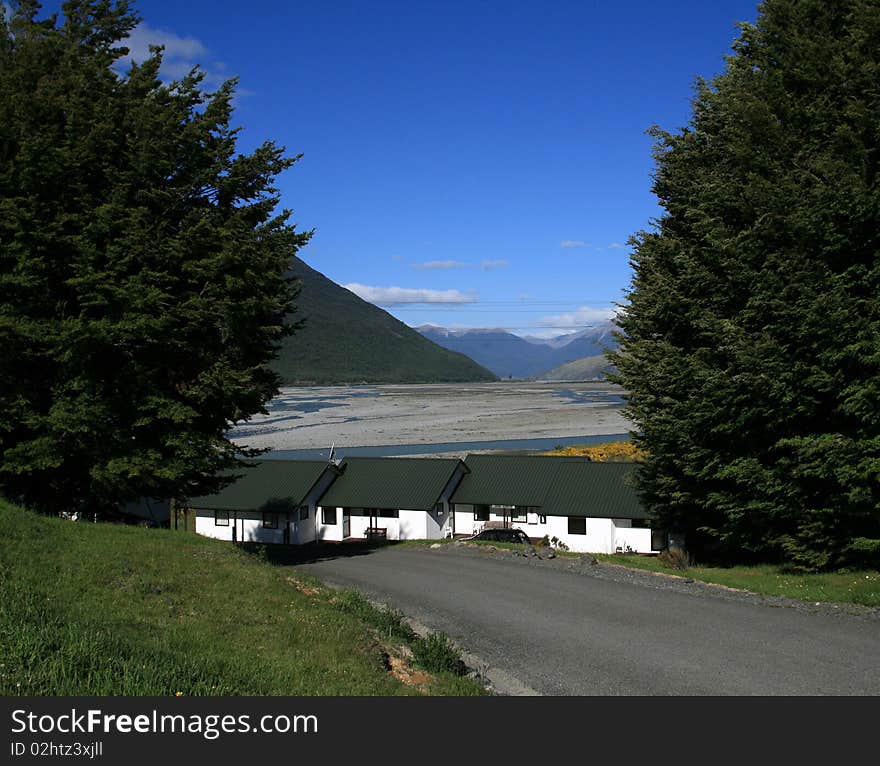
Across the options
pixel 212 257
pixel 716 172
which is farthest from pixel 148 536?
pixel 716 172

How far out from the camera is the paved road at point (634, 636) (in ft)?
39.4

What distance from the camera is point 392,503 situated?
49.2m

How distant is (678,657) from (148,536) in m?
13.0

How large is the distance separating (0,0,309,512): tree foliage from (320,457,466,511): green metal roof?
27578 millimetres

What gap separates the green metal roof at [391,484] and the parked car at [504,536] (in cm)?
405

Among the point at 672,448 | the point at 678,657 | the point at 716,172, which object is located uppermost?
the point at 716,172

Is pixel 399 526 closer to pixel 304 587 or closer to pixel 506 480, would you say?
pixel 506 480

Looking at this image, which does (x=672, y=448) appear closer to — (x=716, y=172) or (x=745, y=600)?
(x=745, y=600)

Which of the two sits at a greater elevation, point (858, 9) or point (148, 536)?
point (858, 9)

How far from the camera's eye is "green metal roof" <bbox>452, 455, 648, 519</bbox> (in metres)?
45.9

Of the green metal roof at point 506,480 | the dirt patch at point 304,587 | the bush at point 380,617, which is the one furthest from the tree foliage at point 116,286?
the green metal roof at point 506,480

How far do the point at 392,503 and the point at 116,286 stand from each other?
107ft

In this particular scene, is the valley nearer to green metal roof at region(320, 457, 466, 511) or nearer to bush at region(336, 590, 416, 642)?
green metal roof at region(320, 457, 466, 511)

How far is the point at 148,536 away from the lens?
1878 centimetres
